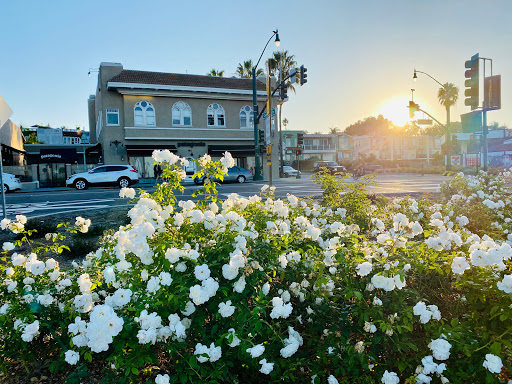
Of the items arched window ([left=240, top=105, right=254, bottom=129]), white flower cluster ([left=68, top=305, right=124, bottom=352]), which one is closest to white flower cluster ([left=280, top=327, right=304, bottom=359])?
white flower cluster ([left=68, top=305, right=124, bottom=352])

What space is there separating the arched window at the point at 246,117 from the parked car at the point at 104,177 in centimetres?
1257

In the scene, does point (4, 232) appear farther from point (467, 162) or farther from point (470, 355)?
point (467, 162)

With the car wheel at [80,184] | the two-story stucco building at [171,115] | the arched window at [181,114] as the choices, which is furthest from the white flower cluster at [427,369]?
the arched window at [181,114]

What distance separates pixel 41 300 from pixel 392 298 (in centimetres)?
229

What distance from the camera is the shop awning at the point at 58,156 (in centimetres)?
2917

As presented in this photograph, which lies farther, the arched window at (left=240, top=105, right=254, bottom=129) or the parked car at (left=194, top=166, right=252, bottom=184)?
the arched window at (left=240, top=105, right=254, bottom=129)

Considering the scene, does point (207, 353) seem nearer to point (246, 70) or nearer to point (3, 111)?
point (3, 111)

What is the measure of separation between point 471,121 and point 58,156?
95.1 feet

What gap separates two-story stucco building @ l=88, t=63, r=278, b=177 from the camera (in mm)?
30078

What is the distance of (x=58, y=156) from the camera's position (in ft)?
96.9

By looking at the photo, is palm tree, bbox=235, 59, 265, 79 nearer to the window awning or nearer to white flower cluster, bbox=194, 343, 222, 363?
the window awning

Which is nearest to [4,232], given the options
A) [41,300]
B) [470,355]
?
[41,300]

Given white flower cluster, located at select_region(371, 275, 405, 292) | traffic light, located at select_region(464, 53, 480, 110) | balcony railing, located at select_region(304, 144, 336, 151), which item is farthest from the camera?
balcony railing, located at select_region(304, 144, 336, 151)

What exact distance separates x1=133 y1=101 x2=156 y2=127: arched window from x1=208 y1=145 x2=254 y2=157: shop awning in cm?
557
